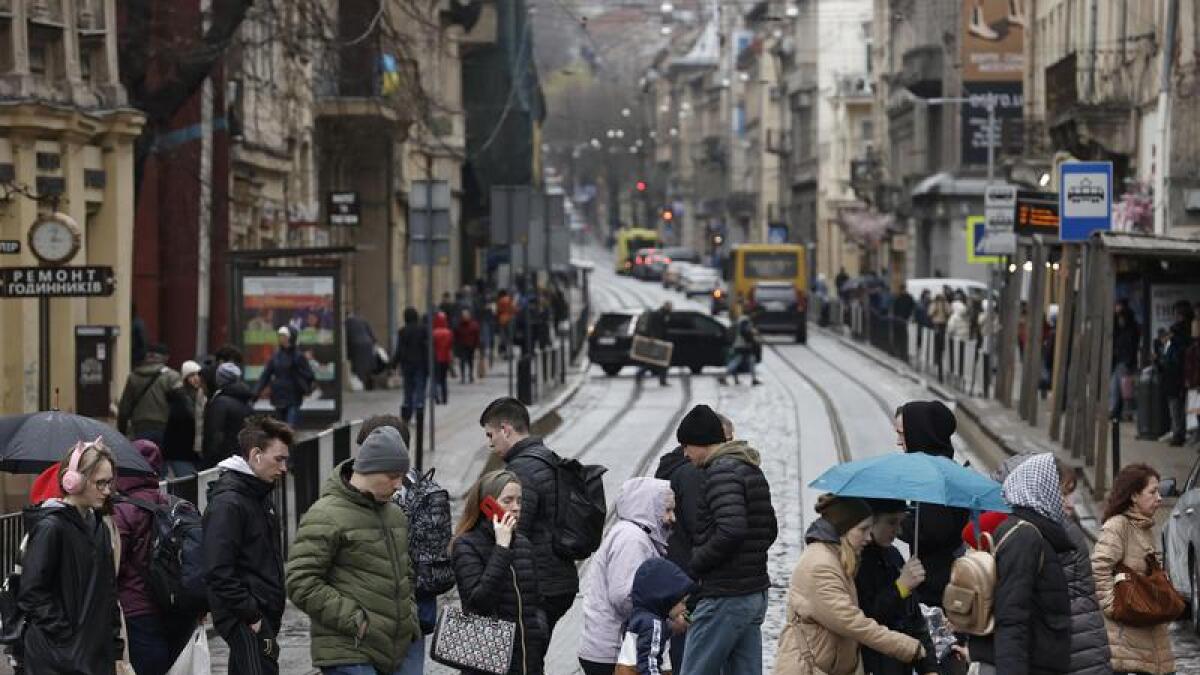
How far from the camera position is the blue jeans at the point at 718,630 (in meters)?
11.7

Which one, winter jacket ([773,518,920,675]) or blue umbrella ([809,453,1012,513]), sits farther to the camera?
blue umbrella ([809,453,1012,513])

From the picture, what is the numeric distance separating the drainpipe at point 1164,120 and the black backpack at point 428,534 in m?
30.3

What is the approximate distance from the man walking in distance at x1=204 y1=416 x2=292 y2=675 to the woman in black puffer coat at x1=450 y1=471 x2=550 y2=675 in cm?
75

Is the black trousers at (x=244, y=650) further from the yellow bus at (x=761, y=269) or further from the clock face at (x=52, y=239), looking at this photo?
the yellow bus at (x=761, y=269)

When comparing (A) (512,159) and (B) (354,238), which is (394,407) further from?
(A) (512,159)

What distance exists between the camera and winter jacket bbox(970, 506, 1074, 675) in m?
9.59

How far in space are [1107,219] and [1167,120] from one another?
14.1m

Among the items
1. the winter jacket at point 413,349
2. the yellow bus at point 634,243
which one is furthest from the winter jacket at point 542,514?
the yellow bus at point 634,243

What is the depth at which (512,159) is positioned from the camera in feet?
279

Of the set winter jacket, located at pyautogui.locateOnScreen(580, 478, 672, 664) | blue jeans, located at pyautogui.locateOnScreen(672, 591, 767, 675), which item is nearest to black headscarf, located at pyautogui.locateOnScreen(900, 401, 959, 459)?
blue jeans, located at pyautogui.locateOnScreen(672, 591, 767, 675)

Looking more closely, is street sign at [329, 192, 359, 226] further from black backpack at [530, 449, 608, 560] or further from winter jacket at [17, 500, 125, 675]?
winter jacket at [17, 500, 125, 675]

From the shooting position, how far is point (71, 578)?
10.3 meters

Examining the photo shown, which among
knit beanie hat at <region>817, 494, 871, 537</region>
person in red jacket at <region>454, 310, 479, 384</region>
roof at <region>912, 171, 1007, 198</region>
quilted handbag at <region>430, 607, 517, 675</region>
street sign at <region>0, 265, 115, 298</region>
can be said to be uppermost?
roof at <region>912, 171, 1007, 198</region>

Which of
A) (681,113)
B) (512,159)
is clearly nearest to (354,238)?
(512,159)
